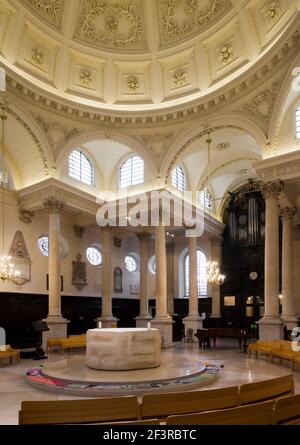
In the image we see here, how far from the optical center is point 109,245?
73.3 feet

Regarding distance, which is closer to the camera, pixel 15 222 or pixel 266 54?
pixel 266 54

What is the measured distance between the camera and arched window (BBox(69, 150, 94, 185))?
2097 cm

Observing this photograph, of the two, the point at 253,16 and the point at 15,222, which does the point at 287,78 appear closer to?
the point at 253,16

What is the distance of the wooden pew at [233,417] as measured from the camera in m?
4.23

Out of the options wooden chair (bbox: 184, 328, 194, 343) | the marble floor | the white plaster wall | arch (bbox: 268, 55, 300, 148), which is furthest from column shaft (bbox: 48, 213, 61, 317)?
arch (bbox: 268, 55, 300, 148)

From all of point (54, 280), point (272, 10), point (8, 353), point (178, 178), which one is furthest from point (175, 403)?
point (178, 178)

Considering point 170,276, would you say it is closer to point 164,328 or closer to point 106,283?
point 106,283

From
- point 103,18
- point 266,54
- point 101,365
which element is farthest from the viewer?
point 103,18

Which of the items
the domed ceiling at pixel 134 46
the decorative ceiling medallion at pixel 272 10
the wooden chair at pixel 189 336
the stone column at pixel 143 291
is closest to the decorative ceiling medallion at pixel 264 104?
the domed ceiling at pixel 134 46

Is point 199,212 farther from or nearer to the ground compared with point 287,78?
nearer to the ground

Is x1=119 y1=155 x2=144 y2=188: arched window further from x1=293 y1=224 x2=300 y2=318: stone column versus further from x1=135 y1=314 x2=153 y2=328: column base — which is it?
x1=293 y1=224 x2=300 y2=318: stone column

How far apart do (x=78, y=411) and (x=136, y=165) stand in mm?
17758

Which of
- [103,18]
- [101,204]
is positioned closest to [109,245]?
[101,204]

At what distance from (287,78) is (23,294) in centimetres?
1520
